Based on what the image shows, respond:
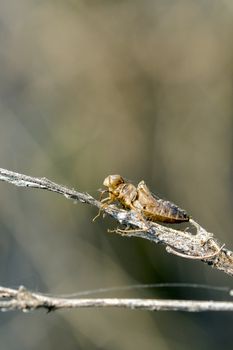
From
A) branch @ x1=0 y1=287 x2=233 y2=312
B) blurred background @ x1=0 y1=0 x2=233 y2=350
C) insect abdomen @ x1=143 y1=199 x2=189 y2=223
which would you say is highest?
blurred background @ x1=0 y1=0 x2=233 y2=350

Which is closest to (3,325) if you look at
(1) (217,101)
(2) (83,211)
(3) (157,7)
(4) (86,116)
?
(2) (83,211)

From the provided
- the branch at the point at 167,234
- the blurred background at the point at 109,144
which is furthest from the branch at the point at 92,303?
the blurred background at the point at 109,144

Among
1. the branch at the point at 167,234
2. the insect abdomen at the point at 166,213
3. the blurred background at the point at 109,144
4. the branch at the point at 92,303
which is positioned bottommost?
the branch at the point at 92,303

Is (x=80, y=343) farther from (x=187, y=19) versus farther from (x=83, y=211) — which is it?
(x=187, y=19)

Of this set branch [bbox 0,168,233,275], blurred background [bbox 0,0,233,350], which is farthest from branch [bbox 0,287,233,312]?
blurred background [bbox 0,0,233,350]

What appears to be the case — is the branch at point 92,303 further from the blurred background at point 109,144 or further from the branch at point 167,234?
the blurred background at point 109,144

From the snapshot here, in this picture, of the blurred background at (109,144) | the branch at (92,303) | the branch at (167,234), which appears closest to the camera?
the branch at (92,303)

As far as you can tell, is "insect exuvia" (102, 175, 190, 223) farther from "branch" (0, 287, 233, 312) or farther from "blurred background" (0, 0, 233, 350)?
"blurred background" (0, 0, 233, 350)
